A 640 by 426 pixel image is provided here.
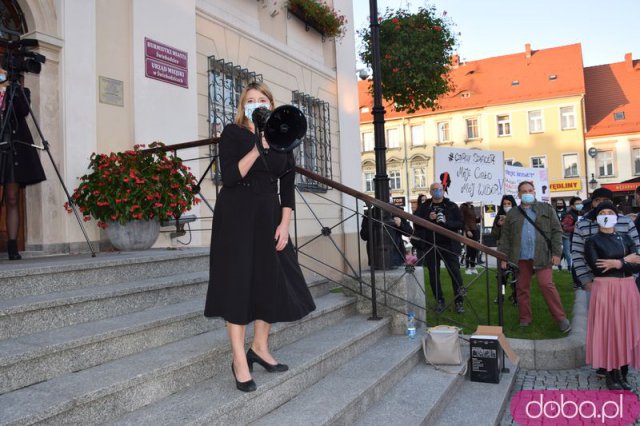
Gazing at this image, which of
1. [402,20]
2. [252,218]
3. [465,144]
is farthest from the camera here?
[465,144]

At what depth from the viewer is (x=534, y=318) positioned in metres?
6.90

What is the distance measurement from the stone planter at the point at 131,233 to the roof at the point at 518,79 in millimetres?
35004

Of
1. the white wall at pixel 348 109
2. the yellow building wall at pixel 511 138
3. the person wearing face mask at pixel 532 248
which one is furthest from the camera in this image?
the yellow building wall at pixel 511 138

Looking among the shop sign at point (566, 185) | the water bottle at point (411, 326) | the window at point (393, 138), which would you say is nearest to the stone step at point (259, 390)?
the water bottle at point (411, 326)

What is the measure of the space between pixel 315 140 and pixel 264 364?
7410 mm

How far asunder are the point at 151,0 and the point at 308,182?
4404mm

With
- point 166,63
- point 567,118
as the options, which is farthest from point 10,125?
point 567,118

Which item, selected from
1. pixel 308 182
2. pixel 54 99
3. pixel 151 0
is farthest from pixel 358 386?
pixel 308 182

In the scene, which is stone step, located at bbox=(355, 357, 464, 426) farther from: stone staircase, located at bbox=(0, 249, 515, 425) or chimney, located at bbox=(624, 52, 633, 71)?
chimney, located at bbox=(624, 52, 633, 71)

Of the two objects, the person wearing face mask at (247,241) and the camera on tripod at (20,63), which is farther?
the camera on tripod at (20,63)

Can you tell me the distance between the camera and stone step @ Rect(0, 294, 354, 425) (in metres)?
2.54

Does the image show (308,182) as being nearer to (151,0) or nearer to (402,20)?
(402,20)

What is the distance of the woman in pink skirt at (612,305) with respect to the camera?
4980 millimetres

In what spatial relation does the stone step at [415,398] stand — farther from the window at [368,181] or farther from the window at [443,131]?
the window at [368,181]
